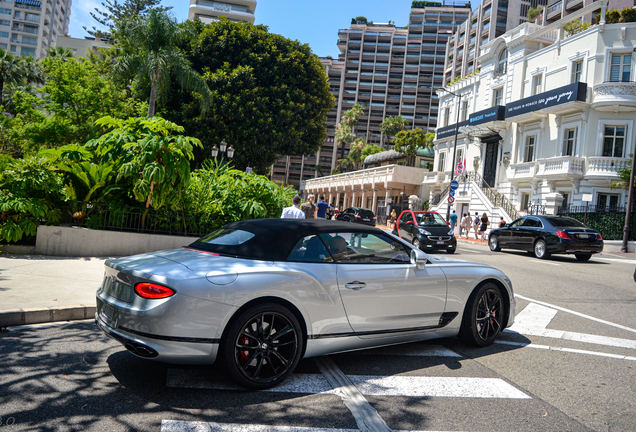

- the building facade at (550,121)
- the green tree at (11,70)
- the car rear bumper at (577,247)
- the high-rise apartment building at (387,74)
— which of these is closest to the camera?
the car rear bumper at (577,247)

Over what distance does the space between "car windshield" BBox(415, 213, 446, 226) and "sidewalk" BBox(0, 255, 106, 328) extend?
40.9 feet

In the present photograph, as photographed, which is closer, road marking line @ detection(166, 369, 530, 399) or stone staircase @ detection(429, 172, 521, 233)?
road marking line @ detection(166, 369, 530, 399)

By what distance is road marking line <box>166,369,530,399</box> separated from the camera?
3809 millimetres

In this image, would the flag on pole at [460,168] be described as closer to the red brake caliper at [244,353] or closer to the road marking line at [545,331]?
the road marking line at [545,331]

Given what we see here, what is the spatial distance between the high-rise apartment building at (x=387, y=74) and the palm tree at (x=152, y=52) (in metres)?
79.8

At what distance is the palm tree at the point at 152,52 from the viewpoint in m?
25.3

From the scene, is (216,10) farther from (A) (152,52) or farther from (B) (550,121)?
(B) (550,121)

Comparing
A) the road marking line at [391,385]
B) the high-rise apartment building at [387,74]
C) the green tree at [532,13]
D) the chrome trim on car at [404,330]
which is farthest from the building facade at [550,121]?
the high-rise apartment building at [387,74]

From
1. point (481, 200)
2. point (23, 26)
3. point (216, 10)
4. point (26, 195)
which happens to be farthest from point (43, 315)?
point (23, 26)

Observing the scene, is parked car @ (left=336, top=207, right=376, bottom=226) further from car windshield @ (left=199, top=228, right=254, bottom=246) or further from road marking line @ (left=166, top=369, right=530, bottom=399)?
road marking line @ (left=166, top=369, right=530, bottom=399)

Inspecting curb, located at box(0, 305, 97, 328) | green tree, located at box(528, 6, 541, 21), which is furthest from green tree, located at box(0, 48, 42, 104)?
green tree, located at box(528, 6, 541, 21)

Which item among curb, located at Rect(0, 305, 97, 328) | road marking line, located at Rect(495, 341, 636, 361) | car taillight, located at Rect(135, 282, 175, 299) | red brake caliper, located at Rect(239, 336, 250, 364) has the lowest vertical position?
curb, located at Rect(0, 305, 97, 328)

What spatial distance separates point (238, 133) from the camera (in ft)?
103

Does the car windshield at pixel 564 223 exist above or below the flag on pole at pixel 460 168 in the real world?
below
